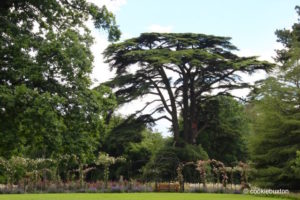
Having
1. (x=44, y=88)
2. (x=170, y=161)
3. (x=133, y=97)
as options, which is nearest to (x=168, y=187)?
(x=170, y=161)

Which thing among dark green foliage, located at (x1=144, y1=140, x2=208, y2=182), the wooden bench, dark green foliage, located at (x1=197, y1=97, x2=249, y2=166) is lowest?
the wooden bench

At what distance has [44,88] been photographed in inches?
459

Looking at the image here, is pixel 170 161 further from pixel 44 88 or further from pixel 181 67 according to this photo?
pixel 44 88

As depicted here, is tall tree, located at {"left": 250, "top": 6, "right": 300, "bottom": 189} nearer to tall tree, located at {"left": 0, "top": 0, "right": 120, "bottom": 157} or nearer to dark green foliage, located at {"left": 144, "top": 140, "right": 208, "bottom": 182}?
dark green foliage, located at {"left": 144, "top": 140, "right": 208, "bottom": 182}

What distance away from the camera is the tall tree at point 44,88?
34.3 feet

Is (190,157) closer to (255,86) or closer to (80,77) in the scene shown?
(255,86)

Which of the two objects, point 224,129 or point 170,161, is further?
point 224,129

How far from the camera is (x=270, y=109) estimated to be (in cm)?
2084

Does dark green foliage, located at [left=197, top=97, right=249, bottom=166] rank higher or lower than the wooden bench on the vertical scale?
higher

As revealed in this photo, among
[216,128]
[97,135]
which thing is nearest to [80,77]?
[97,135]

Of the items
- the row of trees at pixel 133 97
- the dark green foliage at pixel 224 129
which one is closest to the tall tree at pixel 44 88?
the row of trees at pixel 133 97

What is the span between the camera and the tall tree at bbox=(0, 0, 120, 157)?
10469 millimetres

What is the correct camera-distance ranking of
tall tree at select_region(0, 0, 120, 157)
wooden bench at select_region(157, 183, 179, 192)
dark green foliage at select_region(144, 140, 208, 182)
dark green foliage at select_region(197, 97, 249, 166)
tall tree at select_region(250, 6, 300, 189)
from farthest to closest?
1. dark green foliage at select_region(197, 97, 249, 166)
2. dark green foliage at select_region(144, 140, 208, 182)
3. wooden bench at select_region(157, 183, 179, 192)
4. tall tree at select_region(250, 6, 300, 189)
5. tall tree at select_region(0, 0, 120, 157)

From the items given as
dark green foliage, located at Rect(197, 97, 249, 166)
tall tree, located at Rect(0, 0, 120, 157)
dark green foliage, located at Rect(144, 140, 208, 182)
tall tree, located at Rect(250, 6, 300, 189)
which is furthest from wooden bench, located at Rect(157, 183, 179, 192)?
tall tree, located at Rect(0, 0, 120, 157)
